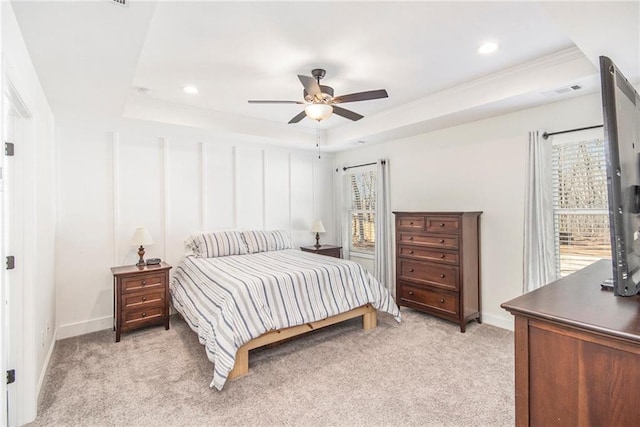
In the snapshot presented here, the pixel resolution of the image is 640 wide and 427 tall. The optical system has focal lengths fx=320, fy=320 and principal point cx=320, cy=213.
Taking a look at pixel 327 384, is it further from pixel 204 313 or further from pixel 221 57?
pixel 221 57

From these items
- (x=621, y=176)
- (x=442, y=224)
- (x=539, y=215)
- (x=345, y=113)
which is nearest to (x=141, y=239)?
(x=345, y=113)

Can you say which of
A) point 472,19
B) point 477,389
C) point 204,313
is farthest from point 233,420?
point 472,19

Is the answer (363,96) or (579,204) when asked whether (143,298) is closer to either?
(363,96)

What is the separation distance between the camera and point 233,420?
6.66ft

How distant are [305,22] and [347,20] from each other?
0.93 feet

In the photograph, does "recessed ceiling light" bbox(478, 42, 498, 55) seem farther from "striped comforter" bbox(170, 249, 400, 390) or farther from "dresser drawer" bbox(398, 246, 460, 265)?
"striped comforter" bbox(170, 249, 400, 390)

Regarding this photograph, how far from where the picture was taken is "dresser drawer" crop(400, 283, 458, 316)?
3.51 meters

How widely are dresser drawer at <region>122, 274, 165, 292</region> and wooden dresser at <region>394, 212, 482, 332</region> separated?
2.82 metres

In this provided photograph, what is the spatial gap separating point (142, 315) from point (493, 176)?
4113 mm

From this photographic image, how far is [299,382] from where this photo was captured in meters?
2.45

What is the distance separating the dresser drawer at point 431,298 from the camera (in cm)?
351

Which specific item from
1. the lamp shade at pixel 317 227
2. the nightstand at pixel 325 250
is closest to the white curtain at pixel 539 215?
the nightstand at pixel 325 250

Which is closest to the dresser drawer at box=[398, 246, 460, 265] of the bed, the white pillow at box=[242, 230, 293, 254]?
the bed

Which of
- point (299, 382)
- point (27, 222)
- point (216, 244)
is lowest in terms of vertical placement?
point (299, 382)
